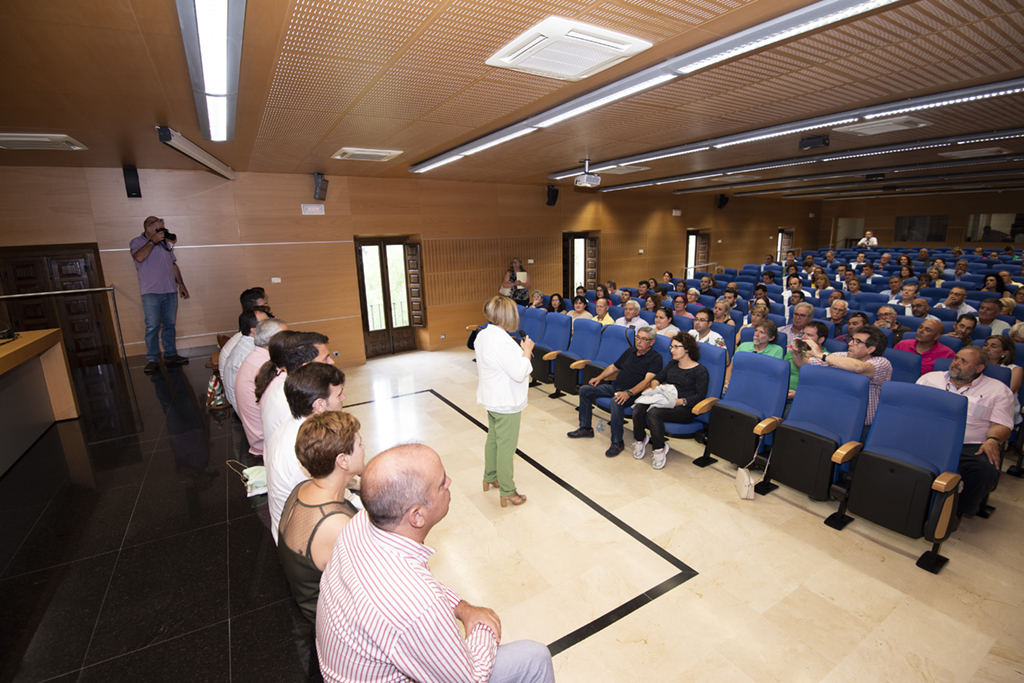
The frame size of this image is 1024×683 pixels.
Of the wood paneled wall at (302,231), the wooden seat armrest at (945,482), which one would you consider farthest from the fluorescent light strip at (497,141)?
the wooden seat armrest at (945,482)

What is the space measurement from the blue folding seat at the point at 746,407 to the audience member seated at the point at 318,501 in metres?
3.12

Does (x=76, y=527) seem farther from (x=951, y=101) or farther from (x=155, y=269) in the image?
(x=951, y=101)

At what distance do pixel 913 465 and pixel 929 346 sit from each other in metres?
2.08

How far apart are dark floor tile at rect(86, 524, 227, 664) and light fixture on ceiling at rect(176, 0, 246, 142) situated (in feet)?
9.84

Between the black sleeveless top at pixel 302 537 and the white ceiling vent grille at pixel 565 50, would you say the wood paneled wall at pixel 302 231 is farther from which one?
the black sleeveless top at pixel 302 537

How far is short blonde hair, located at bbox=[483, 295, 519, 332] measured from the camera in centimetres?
333

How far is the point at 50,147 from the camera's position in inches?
191

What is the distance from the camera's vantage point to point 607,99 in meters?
3.95

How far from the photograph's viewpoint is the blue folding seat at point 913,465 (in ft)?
9.18

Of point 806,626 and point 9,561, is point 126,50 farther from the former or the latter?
point 806,626

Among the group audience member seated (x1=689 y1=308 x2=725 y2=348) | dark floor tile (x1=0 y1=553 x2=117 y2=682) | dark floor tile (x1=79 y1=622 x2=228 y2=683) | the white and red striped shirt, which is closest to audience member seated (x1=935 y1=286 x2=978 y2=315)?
audience member seated (x1=689 y1=308 x2=725 y2=348)

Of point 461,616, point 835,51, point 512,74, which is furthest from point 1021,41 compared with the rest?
point 461,616

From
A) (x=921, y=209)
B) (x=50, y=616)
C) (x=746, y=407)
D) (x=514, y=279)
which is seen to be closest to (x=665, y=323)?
(x=746, y=407)

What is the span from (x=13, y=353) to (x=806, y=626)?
6185 millimetres
